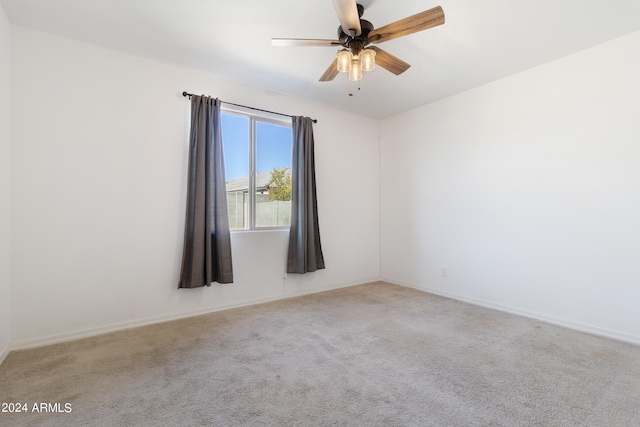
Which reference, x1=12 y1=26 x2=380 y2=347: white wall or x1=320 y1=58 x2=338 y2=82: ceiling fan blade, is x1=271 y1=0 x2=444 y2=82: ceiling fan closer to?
x1=320 y1=58 x2=338 y2=82: ceiling fan blade

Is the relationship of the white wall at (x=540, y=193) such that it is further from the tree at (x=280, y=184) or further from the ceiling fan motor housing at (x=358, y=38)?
the ceiling fan motor housing at (x=358, y=38)

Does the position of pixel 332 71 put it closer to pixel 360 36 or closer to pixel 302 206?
pixel 360 36

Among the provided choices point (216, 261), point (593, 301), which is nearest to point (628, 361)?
point (593, 301)

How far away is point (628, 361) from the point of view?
2156mm

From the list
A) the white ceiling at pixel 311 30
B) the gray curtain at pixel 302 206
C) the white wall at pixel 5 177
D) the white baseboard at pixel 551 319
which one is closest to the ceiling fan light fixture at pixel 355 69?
the white ceiling at pixel 311 30

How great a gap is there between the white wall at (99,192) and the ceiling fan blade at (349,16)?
1.89 m

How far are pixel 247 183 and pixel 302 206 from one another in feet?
2.45

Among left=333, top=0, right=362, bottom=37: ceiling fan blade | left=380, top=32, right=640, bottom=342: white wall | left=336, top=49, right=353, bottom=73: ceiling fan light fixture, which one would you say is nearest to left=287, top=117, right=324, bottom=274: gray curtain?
left=380, top=32, right=640, bottom=342: white wall

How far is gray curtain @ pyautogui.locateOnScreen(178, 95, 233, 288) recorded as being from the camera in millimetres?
2994

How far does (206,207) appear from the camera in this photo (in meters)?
3.07

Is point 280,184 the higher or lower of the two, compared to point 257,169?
lower

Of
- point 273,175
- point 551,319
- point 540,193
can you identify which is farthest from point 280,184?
point 551,319

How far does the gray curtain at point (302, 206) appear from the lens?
3.76 meters

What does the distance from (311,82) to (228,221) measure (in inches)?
74.9
